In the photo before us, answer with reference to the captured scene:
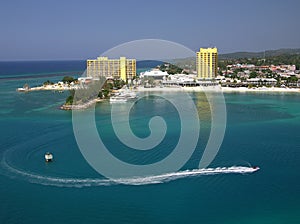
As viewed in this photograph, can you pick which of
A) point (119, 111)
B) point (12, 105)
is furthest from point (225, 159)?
point (12, 105)

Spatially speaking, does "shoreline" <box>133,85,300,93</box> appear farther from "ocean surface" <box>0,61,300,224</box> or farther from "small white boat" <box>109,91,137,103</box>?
"ocean surface" <box>0,61,300,224</box>

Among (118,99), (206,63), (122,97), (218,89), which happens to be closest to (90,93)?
(118,99)

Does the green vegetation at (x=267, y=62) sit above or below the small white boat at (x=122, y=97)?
above

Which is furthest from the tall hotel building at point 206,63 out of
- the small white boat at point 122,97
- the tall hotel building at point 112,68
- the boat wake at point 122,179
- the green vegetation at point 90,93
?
the boat wake at point 122,179

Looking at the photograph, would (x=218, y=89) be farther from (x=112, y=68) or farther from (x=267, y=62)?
(x=267, y=62)

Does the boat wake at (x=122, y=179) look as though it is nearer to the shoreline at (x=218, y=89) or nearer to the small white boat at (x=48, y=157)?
the small white boat at (x=48, y=157)

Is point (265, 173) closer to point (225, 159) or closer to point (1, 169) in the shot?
point (225, 159)
